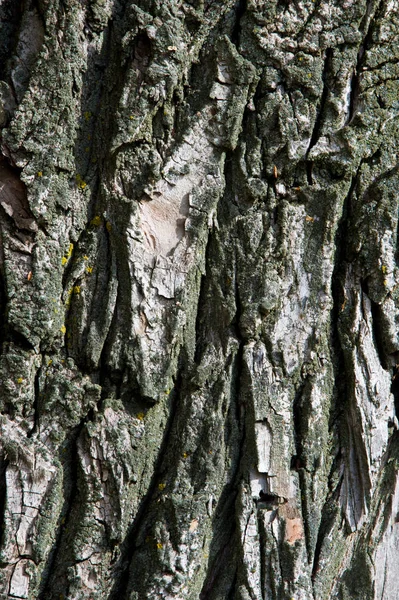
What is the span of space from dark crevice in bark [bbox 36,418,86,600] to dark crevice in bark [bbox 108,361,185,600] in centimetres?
16

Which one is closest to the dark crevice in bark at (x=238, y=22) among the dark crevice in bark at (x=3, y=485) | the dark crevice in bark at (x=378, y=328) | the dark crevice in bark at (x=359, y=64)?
the dark crevice in bark at (x=359, y=64)

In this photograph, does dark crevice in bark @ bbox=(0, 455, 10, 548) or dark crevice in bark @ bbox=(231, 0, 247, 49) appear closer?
dark crevice in bark @ bbox=(0, 455, 10, 548)

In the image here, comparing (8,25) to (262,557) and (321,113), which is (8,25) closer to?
(321,113)

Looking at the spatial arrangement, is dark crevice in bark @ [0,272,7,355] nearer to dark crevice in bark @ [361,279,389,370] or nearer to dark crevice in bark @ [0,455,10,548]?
dark crevice in bark @ [0,455,10,548]

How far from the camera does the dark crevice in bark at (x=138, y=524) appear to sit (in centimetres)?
187

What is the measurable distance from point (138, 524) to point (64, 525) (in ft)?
0.77

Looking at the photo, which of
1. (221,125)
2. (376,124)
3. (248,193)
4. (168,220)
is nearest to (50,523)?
(168,220)

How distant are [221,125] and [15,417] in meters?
1.16

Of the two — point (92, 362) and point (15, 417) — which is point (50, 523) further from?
point (92, 362)

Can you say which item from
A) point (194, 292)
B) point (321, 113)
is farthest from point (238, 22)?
point (194, 292)

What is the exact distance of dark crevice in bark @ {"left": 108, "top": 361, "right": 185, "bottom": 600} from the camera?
73.7 inches

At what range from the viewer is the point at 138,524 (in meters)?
1.89

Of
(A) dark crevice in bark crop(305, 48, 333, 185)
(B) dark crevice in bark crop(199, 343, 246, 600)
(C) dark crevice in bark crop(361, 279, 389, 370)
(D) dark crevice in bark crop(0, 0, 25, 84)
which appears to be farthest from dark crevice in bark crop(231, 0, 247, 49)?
(B) dark crevice in bark crop(199, 343, 246, 600)

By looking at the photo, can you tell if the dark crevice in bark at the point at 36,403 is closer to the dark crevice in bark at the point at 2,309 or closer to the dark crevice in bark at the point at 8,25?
the dark crevice in bark at the point at 2,309
